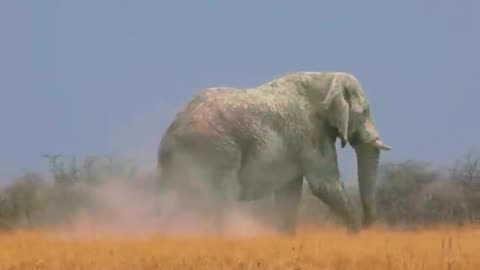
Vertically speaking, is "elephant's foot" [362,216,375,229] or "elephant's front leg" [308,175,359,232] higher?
"elephant's front leg" [308,175,359,232]

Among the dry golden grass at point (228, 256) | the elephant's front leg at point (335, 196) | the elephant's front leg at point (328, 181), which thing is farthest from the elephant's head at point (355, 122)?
the dry golden grass at point (228, 256)

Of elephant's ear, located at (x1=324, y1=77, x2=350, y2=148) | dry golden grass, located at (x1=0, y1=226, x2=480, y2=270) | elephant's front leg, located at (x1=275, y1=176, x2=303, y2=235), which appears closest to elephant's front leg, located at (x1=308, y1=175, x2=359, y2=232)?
elephant's front leg, located at (x1=275, y1=176, x2=303, y2=235)

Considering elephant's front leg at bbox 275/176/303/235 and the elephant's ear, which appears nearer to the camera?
the elephant's ear

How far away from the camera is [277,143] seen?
15156 mm

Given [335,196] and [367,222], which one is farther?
[367,222]

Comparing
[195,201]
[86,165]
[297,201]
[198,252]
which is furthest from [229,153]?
[86,165]

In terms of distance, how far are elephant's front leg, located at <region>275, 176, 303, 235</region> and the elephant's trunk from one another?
1.21m

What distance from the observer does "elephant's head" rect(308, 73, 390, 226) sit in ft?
53.4

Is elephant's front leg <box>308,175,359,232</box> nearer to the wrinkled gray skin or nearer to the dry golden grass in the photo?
the wrinkled gray skin

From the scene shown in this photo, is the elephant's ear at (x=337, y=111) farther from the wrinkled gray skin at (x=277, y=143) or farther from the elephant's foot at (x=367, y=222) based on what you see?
the elephant's foot at (x=367, y=222)

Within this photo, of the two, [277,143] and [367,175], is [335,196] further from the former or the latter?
[277,143]

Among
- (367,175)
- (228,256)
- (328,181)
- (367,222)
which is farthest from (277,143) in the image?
(228,256)

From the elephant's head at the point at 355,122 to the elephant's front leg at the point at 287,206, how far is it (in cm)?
117

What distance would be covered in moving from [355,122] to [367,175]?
117 cm
